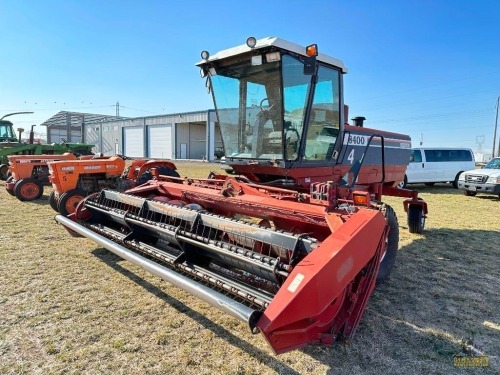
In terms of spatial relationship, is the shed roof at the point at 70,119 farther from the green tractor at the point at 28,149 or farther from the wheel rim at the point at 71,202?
the wheel rim at the point at 71,202

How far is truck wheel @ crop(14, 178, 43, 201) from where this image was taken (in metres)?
9.16

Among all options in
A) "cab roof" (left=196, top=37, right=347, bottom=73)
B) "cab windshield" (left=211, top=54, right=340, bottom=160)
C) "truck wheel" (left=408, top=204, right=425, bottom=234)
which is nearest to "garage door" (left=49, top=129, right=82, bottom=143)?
"cab windshield" (left=211, top=54, right=340, bottom=160)

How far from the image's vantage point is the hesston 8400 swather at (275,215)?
2.25 metres


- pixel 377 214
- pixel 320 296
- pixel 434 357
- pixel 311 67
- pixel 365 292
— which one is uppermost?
pixel 311 67

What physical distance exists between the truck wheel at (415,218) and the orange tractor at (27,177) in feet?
27.4

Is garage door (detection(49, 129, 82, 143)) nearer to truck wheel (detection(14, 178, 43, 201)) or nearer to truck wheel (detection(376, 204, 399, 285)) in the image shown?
truck wheel (detection(14, 178, 43, 201))

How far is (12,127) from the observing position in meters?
17.2

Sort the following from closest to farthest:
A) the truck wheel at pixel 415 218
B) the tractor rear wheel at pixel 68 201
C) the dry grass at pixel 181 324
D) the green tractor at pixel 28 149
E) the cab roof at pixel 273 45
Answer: the dry grass at pixel 181 324 → the cab roof at pixel 273 45 → the tractor rear wheel at pixel 68 201 → the truck wheel at pixel 415 218 → the green tractor at pixel 28 149

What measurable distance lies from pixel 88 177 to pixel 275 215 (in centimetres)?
512

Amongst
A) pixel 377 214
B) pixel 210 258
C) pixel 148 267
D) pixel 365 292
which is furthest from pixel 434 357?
pixel 148 267

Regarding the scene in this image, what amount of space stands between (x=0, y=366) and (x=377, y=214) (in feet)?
9.46

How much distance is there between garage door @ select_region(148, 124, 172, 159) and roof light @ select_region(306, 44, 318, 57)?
33.4 m

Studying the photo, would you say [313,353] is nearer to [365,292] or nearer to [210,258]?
[365,292]

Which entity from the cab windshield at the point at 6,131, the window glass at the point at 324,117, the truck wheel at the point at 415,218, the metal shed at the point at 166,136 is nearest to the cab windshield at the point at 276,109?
the window glass at the point at 324,117
